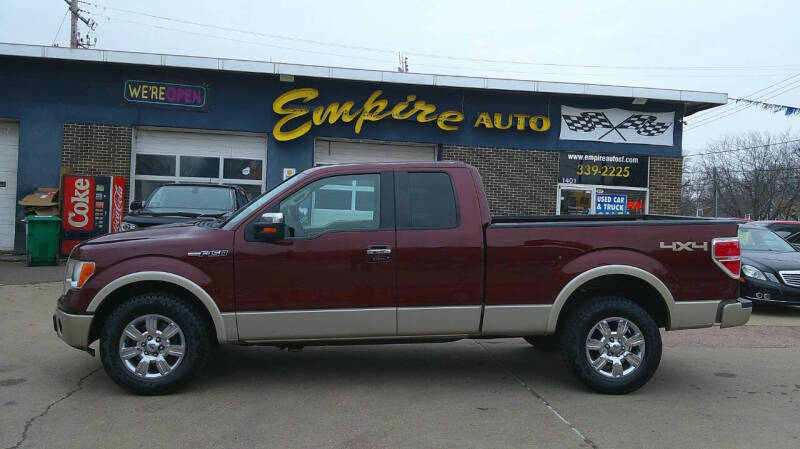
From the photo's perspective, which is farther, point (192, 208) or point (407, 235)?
point (192, 208)

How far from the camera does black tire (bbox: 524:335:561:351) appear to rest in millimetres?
6566

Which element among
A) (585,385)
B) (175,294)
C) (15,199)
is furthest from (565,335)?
(15,199)

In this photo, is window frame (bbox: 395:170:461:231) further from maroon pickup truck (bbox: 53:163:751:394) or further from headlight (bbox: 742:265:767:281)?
headlight (bbox: 742:265:767:281)

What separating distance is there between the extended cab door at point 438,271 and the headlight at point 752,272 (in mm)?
6836

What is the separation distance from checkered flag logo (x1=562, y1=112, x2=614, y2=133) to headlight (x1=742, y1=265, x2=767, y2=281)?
7420 mm

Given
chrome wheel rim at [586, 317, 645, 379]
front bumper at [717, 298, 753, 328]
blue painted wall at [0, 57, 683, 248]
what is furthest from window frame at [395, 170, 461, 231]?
Answer: blue painted wall at [0, 57, 683, 248]

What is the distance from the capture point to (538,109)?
1620cm

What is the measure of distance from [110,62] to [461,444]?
1356 centimetres

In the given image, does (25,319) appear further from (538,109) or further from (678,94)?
(678,94)

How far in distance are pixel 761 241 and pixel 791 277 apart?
180 centimetres

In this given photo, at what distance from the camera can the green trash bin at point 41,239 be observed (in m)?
12.5

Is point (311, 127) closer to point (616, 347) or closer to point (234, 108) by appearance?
point (234, 108)

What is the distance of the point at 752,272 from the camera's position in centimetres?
967

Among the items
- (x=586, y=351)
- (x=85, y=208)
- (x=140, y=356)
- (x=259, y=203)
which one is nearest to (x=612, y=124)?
(x=586, y=351)
